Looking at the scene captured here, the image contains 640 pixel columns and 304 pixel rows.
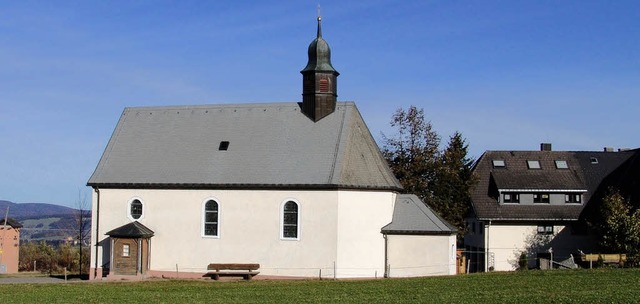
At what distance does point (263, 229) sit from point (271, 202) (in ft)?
4.18

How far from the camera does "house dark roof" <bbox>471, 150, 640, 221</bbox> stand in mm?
50562

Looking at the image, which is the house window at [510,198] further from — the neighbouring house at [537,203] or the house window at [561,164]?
the house window at [561,164]

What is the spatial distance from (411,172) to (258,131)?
12.7m

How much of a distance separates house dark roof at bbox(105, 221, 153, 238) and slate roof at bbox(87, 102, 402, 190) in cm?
201

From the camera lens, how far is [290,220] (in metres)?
35.4

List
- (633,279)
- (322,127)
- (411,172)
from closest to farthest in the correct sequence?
(633,279)
(322,127)
(411,172)

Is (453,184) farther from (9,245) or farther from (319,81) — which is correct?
(9,245)

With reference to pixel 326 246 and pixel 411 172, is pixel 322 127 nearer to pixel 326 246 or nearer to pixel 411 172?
pixel 326 246

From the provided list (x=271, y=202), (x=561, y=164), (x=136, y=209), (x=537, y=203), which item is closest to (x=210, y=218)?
(x=271, y=202)

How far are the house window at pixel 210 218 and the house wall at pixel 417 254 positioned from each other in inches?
316

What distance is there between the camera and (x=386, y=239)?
35.6 m

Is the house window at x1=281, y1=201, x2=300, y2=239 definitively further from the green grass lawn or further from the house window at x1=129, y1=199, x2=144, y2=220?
the house window at x1=129, y1=199, x2=144, y2=220

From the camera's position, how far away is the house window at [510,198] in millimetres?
51344

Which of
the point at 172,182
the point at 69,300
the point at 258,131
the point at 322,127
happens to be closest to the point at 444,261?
the point at 322,127
